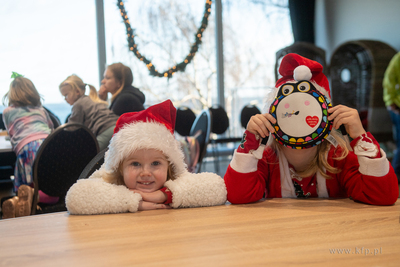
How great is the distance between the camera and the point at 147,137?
1.01m

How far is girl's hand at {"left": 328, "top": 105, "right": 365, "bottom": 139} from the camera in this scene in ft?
3.23

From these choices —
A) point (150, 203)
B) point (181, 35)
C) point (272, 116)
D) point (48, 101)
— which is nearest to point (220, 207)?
point (150, 203)

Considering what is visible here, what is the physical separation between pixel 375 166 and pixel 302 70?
0.37 m

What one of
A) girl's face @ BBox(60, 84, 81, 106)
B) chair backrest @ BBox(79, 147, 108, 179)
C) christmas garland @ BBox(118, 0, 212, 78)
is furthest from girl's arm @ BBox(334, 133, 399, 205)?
christmas garland @ BBox(118, 0, 212, 78)

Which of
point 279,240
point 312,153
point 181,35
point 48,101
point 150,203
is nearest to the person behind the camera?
point 279,240

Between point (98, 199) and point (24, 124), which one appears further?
point (24, 124)

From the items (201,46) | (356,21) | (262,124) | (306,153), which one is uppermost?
(356,21)

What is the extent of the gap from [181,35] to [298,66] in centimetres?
476

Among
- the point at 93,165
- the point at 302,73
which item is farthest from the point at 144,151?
the point at 302,73

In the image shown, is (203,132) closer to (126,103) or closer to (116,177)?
(126,103)

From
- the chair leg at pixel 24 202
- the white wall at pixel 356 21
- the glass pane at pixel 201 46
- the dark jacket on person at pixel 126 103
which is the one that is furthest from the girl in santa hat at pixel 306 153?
the glass pane at pixel 201 46

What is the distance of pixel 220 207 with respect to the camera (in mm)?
1007

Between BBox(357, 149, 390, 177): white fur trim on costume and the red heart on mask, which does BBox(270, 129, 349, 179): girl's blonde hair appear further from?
the red heart on mask

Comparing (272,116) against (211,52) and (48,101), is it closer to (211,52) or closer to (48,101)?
(48,101)
